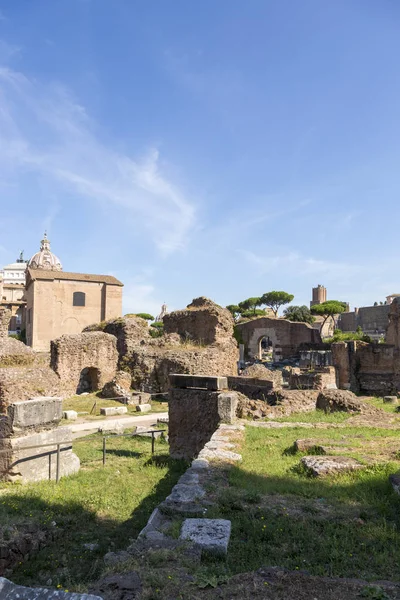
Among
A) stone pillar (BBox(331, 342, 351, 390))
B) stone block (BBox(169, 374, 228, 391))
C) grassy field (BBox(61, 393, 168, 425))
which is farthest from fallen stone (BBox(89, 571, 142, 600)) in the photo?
stone pillar (BBox(331, 342, 351, 390))

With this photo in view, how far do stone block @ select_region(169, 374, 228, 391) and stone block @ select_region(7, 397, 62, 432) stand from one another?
2.50 meters

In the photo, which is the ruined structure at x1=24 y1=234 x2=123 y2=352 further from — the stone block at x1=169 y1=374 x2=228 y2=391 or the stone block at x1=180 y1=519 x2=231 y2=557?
the stone block at x1=180 y1=519 x2=231 y2=557

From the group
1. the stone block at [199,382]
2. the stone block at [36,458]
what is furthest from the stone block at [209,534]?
the stone block at [199,382]

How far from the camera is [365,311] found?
69.9 metres

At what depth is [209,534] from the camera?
3529 millimetres

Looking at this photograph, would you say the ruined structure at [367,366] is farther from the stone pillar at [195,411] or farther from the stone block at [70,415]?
the stone pillar at [195,411]

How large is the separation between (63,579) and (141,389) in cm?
1702

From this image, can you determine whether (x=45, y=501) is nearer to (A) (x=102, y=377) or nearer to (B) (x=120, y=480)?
(B) (x=120, y=480)

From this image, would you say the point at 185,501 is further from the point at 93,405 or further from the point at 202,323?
the point at 202,323

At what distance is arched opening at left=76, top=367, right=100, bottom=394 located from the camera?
21.5 metres

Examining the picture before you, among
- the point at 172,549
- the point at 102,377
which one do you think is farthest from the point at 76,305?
the point at 172,549

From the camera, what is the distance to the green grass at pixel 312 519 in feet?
10.7

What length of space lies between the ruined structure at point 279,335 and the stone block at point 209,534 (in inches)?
1435

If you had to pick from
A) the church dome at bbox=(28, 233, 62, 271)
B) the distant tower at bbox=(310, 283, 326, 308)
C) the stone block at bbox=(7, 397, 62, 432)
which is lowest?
the stone block at bbox=(7, 397, 62, 432)
